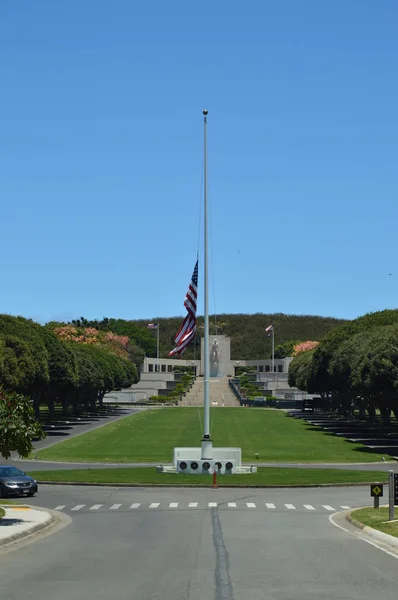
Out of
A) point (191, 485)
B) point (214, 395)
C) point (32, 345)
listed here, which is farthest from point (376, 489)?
point (214, 395)

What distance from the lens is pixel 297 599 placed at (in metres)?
15.6

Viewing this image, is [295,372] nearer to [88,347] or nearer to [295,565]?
[88,347]

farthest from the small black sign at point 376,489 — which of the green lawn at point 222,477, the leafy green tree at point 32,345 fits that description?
the leafy green tree at point 32,345

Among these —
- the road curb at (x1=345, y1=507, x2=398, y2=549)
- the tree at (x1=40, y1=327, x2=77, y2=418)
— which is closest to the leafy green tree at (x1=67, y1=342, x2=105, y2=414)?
the tree at (x1=40, y1=327, x2=77, y2=418)

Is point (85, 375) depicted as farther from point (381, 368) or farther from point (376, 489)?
point (376, 489)

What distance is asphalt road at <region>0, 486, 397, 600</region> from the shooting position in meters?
16.6

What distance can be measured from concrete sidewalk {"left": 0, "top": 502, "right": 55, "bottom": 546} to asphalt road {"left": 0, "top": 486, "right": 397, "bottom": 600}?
2.22ft

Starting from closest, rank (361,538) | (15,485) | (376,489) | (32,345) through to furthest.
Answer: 1. (361,538)
2. (376,489)
3. (15,485)
4. (32,345)

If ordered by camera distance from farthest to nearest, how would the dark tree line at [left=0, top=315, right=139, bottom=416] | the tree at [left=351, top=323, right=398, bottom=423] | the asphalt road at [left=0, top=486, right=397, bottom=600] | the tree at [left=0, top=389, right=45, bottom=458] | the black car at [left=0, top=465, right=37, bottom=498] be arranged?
the dark tree line at [left=0, top=315, right=139, bottom=416]
the tree at [left=351, top=323, right=398, bottom=423]
the black car at [left=0, top=465, right=37, bottom=498]
the tree at [left=0, top=389, right=45, bottom=458]
the asphalt road at [left=0, top=486, right=397, bottom=600]

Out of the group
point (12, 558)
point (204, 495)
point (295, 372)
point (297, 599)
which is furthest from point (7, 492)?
point (295, 372)

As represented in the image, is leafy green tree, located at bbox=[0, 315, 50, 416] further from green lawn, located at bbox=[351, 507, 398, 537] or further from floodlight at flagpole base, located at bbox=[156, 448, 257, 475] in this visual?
green lawn, located at bbox=[351, 507, 398, 537]

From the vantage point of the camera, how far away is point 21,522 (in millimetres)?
28828

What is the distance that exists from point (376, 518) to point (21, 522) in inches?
405

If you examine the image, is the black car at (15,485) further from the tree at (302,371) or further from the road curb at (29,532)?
the tree at (302,371)
